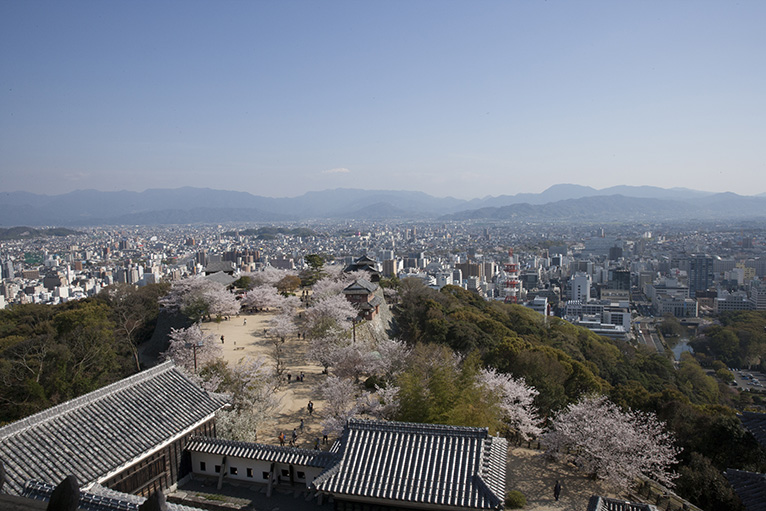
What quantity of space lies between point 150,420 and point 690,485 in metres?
11.1

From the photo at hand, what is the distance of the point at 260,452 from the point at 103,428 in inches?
100

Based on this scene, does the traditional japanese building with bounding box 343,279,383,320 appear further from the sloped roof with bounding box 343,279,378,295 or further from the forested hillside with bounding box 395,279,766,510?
the forested hillside with bounding box 395,279,766,510

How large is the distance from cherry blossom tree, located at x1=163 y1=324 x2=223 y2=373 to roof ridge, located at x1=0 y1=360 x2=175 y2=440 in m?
5.86

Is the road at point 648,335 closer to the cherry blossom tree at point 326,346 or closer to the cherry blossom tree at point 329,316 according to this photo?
the cherry blossom tree at point 329,316

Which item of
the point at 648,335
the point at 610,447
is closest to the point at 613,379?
the point at 610,447

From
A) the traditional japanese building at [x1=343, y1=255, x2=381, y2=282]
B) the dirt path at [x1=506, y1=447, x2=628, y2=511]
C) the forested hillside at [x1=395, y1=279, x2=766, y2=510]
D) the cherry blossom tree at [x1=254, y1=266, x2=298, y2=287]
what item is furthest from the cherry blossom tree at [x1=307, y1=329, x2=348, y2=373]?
the traditional japanese building at [x1=343, y1=255, x2=381, y2=282]

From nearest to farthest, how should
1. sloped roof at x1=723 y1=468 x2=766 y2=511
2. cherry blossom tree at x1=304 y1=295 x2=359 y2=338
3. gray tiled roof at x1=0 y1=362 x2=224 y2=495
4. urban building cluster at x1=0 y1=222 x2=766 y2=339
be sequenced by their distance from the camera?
gray tiled roof at x1=0 y1=362 x2=224 y2=495 → sloped roof at x1=723 y1=468 x2=766 y2=511 → cherry blossom tree at x1=304 y1=295 x2=359 y2=338 → urban building cluster at x1=0 y1=222 x2=766 y2=339

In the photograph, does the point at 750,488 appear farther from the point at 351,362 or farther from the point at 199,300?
the point at 199,300

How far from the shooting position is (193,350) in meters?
15.7

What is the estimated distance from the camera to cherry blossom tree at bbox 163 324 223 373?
15.8 meters

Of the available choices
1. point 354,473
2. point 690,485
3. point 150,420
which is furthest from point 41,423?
point 690,485

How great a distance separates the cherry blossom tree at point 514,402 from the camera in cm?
1226

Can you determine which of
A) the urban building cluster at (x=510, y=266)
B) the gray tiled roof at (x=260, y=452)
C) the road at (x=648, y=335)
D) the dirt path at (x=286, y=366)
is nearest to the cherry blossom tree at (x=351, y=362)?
the dirt path at (x=286, y=366)

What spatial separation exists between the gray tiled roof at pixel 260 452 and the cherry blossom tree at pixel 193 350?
245 inches
